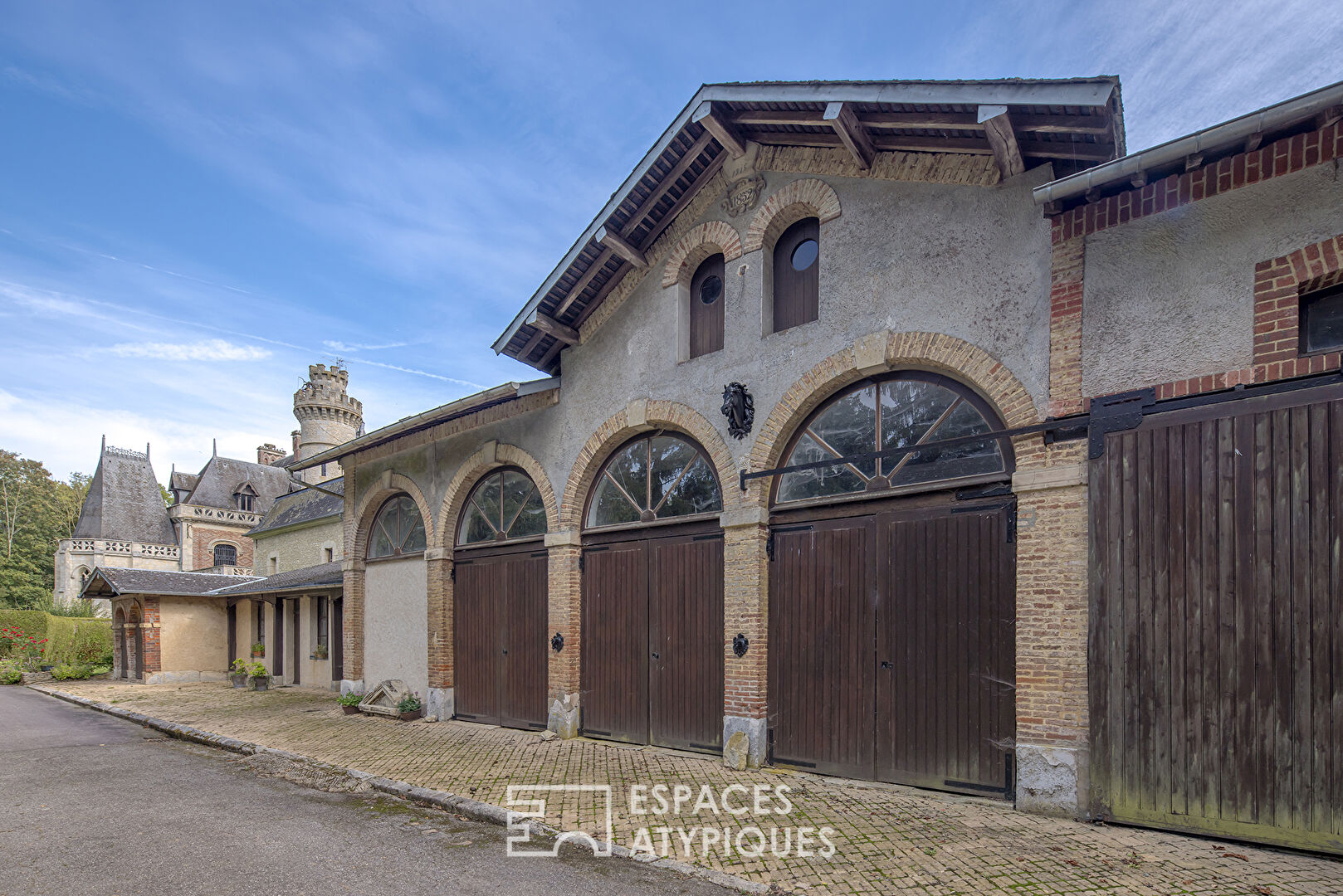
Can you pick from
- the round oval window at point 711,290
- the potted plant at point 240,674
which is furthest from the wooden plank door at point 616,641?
the potted plant at point 240,674

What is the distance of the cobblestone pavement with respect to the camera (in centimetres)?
429

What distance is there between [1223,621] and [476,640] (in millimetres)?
8946

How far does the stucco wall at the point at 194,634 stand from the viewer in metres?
19.3

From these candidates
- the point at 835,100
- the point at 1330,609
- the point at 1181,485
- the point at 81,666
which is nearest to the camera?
the point at 1330,609

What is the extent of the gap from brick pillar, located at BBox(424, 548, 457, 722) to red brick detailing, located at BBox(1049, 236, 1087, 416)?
28.4ft

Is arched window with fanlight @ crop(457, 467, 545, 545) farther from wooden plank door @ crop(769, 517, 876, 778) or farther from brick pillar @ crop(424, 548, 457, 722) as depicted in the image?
wooden plank door @ crop(769, 517, 876, 778)

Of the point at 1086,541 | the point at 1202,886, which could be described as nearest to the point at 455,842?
the point at 1202,886

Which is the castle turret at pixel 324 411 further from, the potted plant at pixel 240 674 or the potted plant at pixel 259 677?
the potted plant at pixel 259 677

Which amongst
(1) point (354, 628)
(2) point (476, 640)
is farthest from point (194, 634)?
(2) point (476, 640)

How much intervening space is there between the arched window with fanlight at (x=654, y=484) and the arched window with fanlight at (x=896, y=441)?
1.05 meters

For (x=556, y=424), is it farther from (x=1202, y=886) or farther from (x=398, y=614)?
(x=1202, y=886)

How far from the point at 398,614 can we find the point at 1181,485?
35.6 ft

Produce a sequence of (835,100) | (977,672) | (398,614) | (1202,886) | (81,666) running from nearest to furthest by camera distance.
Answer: (1202,886)
(977,672)
(835,100)
(398,614)
(81,666)

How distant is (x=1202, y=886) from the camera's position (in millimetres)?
4156
